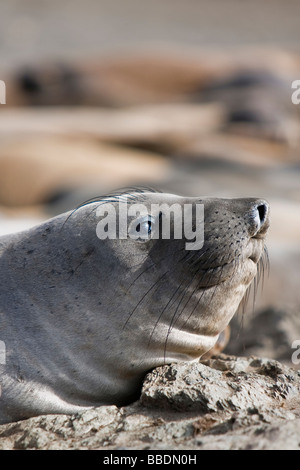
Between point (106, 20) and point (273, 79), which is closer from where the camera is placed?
point (273, 79)

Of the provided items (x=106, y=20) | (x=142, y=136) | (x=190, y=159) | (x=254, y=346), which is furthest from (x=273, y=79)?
(x=106, y=20)

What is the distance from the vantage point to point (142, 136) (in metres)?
12.3

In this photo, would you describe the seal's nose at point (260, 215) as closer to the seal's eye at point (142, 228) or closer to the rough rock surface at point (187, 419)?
the seal's eye at point (142, 228)

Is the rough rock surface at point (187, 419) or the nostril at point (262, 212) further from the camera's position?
the nostril at point (262, 212)

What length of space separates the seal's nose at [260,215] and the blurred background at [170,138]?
130 cm

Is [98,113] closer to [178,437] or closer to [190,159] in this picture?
[190,159]

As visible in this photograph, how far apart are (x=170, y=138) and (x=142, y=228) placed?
30.8 ft

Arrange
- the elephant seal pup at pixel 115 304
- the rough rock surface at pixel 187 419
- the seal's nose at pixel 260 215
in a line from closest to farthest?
1. the rough rock surface at pixel 187 419
2. the elephant seal pup at pixel 115 304
3. the seal's nose at pixel 260 215

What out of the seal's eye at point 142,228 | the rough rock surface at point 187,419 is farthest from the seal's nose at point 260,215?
the rough rock surface at point 187,419

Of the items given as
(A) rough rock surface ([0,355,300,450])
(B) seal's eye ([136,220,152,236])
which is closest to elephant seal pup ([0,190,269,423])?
(B) seal's eye ([136,220,152,236])

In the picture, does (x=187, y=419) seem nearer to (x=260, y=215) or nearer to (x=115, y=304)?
(x=115, y=304)

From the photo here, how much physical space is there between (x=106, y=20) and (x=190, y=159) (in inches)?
1136

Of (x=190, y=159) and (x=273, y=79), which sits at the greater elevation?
(x=273, y=79)

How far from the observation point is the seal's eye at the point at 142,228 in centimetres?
301
